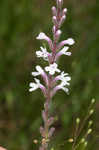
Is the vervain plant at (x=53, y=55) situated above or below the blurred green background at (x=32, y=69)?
below

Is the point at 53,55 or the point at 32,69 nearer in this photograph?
the point at 53,55

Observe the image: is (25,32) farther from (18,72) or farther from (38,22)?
(18,72)

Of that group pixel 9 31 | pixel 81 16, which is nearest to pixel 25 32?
pixel 9 31

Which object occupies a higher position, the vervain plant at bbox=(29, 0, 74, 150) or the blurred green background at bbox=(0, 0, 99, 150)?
the blurred green background at bbox=(0, 0, 99, 150)

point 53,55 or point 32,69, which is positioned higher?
point 32,69

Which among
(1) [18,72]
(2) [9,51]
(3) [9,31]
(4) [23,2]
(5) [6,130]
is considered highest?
(4) [23,2]

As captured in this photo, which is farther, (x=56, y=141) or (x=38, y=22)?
(x=38, y=22)

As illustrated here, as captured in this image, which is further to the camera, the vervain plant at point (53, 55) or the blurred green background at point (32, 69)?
the blurred green background at point (32, 69)

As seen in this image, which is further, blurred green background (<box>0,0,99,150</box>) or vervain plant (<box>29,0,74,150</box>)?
blurred green background (<box>0,0,99,150</box>)
